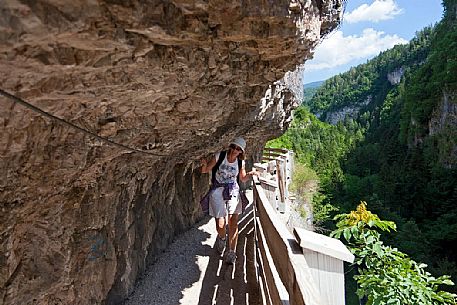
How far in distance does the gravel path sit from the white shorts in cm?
72

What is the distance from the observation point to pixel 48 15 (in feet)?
5.81

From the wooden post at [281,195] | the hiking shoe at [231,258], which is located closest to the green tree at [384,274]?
the hiking shoe at [231,258]

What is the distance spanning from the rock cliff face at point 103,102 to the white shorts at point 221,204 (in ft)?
2.66

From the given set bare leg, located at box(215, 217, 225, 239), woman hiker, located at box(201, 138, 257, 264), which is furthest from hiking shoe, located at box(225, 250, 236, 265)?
bare leg, located at box(215, 217, 225, 239)

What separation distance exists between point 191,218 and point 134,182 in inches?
118

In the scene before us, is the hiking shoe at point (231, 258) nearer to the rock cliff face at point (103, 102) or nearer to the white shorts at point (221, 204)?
the white shorts at point (221, 204)

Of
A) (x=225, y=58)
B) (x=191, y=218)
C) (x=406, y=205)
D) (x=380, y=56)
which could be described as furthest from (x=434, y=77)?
(x=380, y=56)

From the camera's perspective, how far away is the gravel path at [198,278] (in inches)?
188

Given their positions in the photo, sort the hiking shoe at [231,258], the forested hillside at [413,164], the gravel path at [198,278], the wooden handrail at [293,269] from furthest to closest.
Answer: the forested hillside at [413,164] → the hiking shoe at [231,258] → the gravel path at [198,278] → the wooden handrail at [293,269]

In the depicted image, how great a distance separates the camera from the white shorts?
5.22 m

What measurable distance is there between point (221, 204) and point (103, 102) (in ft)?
9.13

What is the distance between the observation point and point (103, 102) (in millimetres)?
2812

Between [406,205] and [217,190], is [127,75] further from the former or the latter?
[406,205]

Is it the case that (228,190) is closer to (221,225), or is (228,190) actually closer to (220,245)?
(221,225)
